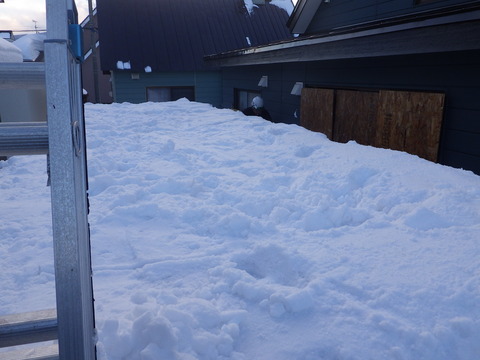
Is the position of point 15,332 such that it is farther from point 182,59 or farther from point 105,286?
point 182,59

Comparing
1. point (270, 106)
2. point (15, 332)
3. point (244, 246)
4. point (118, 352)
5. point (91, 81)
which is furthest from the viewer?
point (91, 81)

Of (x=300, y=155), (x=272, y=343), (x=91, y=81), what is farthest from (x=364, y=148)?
(x=91, y=81)

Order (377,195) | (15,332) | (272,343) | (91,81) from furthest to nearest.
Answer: (91,81)
(377,195)
(272,343)
(15,332)

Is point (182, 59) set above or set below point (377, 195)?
above

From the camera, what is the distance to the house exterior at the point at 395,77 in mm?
5316

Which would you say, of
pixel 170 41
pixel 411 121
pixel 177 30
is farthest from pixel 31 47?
pixel 411 121

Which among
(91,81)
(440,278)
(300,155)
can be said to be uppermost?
(91,81)

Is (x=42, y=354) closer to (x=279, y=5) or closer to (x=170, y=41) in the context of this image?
(x=170, y=41)

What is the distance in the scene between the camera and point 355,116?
814 centimetres

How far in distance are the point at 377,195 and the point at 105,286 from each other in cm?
296

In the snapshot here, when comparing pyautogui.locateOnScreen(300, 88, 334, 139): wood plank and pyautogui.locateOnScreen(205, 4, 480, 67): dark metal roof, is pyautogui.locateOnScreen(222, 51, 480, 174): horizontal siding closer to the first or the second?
pyautogui.locateOnScreen(300, 88, 334, 139): wood plank

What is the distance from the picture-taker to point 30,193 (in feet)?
17.9

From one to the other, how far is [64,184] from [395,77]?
23.3 ft

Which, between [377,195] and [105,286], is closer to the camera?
[105,286]
